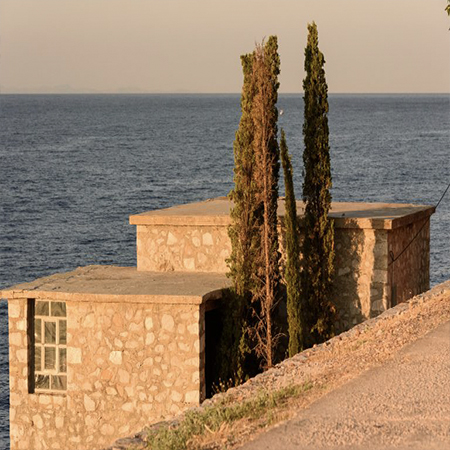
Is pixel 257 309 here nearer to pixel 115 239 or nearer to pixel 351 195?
pixel 115 239

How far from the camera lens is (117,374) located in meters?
17.3

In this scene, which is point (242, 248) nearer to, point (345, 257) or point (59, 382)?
point (345, 257)

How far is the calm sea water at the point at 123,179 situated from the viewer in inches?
1789

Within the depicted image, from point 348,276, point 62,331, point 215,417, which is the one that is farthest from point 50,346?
point 215,417

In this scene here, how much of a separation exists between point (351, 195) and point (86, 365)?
48.4 metres

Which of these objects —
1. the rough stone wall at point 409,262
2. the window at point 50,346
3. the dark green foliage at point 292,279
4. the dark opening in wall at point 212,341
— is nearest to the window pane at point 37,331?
the window at point 50,346

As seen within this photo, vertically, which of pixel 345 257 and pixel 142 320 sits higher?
pixel 345 257

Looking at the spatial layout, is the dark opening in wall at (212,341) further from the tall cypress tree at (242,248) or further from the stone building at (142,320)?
the tall cypress tree at (242,248)

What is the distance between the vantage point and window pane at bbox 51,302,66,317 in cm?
1784

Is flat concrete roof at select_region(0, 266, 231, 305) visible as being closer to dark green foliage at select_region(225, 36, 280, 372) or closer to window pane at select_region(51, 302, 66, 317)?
window pane at select_region(51, 302, 66, 317)

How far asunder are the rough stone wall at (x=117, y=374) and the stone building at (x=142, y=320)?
16 millimetres

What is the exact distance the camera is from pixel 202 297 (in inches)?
658

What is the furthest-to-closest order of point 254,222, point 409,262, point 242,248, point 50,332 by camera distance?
point 409,262
point 254,222
point 242,248
point 50,332

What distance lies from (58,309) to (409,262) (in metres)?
7.04
